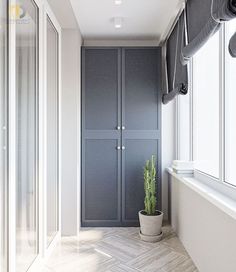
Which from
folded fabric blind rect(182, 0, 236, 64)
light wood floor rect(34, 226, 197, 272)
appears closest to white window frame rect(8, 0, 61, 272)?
light wood floor rect(34, 226, 197, 272)

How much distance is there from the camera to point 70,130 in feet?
11.5

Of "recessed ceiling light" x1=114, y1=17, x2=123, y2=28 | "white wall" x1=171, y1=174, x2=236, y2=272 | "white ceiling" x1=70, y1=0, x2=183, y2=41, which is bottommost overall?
"white wall" x1=171, y1=174, x2=236, y2=272

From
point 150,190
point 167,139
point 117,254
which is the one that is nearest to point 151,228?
point 150,190

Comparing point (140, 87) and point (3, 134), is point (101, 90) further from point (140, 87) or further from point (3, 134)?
point (3, 134)

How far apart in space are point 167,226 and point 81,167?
136 centimetres

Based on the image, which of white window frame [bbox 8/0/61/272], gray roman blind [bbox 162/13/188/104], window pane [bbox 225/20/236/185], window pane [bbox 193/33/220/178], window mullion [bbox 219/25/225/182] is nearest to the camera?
white window frame [bbox 8/0/61/272]

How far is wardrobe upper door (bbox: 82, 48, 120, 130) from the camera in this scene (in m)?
3.84

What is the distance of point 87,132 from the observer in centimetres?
383

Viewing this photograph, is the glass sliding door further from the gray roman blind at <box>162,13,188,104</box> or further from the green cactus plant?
the green cactus plant

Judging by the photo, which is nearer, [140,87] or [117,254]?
[117,254]

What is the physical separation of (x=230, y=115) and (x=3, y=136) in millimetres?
1560

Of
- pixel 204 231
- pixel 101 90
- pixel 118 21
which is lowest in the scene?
pixel 204 231

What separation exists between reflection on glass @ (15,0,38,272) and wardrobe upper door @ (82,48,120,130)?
136 cm

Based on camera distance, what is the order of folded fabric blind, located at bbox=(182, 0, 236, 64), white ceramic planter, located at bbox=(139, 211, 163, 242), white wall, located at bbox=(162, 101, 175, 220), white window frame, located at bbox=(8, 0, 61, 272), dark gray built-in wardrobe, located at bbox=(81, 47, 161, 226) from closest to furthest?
1. folded fabric blind, located at bbox=(182, 0, 236, 64)
2. white window frame, located at bbox=(8, 0, 61, 272)
3. white ceramic planter, located at bbox=(139, 211, 163, 242)
4. dark gray built-in wardrobe, located at bbox=(81, 47, 161, 226)
5. white wall, located at bbox=(162, 101, 175, 220)
